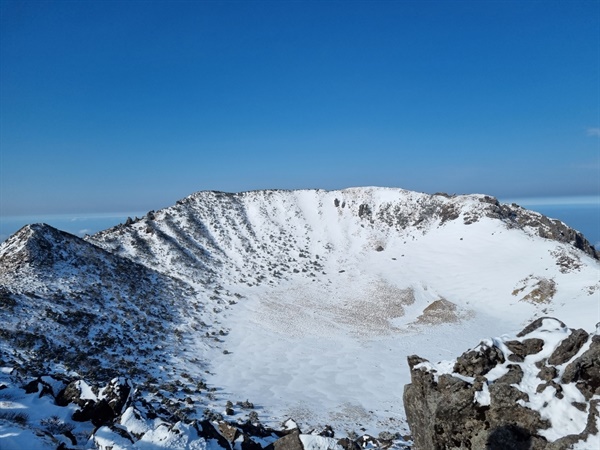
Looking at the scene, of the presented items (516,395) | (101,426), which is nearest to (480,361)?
(516,395)

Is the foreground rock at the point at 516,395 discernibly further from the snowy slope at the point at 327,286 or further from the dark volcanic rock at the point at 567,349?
the snowy slope at the point at 327,286

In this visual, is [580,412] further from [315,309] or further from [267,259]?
[267,259]

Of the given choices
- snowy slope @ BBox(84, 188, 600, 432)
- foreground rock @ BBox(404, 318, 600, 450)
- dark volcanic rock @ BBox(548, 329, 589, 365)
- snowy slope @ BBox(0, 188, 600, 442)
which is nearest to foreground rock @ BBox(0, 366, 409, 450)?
foreground rock @ BBox(404, 318, 600, 450)

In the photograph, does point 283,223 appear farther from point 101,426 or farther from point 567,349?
point 567,349

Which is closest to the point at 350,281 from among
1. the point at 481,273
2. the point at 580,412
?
the point at 481,273

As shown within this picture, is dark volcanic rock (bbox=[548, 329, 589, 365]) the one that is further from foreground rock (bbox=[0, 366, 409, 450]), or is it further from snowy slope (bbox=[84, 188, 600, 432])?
snowy slope (bbox=[84, 188, 600, 432])

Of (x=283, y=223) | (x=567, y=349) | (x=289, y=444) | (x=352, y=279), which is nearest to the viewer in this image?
(x=567, y=349)
